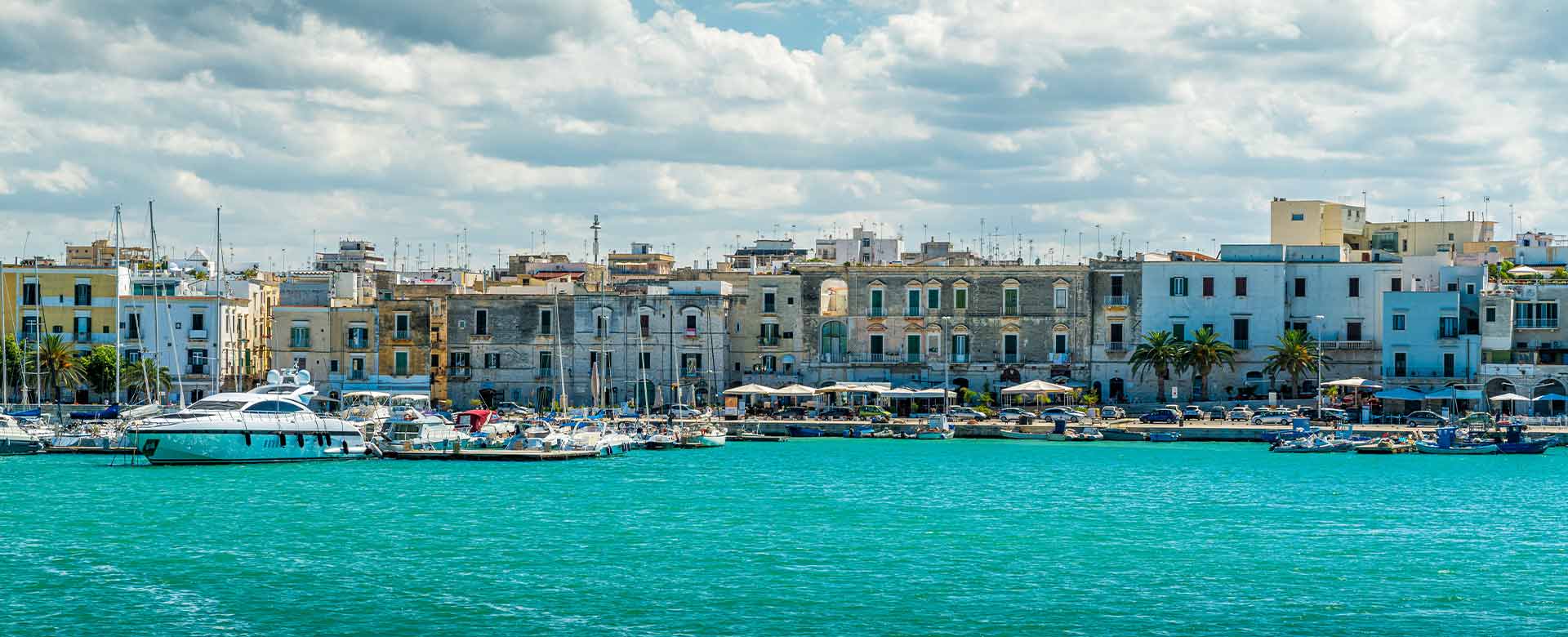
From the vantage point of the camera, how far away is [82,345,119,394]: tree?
3499 inches

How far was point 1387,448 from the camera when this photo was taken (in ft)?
250

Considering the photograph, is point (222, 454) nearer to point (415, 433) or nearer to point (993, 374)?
point (415, 433)

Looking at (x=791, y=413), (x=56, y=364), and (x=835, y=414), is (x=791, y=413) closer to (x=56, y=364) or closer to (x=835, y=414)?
(x=835, y=414)

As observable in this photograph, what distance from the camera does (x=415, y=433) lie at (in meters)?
73.4

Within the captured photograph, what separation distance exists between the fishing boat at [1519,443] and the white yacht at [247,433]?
139 feet

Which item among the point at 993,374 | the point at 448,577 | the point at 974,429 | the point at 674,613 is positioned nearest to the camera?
the point at 674,613

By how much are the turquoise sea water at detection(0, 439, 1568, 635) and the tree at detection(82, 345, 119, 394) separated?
19.2 m

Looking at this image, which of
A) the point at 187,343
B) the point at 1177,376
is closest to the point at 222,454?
the point at 187,343

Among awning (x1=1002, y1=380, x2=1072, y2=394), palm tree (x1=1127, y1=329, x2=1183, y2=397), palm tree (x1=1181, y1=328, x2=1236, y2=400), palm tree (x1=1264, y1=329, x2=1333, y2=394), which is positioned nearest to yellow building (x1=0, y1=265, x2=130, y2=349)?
awning (x1=1002, y1=380, x2=1072, y2=394)

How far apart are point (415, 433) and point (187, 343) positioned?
76.2 ft

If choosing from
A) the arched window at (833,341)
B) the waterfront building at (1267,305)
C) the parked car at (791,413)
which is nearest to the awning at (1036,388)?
the waterfront building at (1267,305)

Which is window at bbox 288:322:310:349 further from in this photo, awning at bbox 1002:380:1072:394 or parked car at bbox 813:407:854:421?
awning at bbox 1002:380:1072:394

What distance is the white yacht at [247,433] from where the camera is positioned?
6562cm

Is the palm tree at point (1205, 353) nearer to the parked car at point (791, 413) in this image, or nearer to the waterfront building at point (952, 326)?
the waterfront building at point (952, 326)
